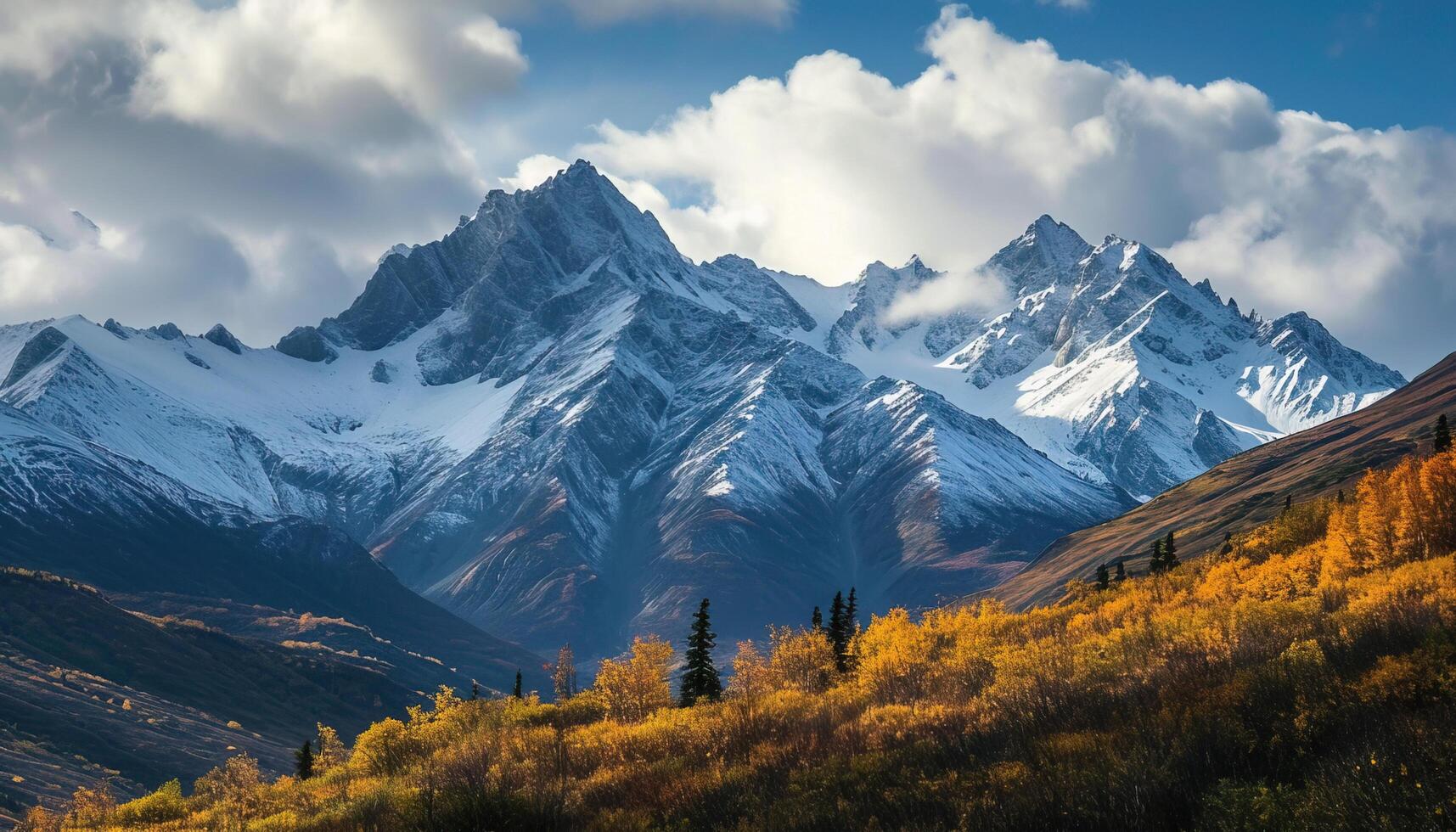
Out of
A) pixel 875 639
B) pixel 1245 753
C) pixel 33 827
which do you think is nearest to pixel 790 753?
pixel 1245 753

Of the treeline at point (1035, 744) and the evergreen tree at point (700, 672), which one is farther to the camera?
the evergreen tree at point (700, 672)

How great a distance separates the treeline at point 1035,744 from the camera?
27219 millimetres

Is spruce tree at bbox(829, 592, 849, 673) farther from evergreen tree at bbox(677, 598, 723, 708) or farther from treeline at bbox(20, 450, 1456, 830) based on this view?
treeline at bbox(20, 450, 1456, 830)

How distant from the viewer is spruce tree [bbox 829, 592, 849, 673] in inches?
3009

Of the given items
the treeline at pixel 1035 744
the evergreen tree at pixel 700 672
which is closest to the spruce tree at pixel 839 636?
the evergreen tree at pixel 700 672

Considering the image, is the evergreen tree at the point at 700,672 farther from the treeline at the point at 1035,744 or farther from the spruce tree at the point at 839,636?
the treeline at the point at 1035,744

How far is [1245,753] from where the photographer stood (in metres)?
29.6

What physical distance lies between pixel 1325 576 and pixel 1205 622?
2098 centimetres

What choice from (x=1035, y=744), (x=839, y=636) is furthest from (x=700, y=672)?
(x=1035, y=744)

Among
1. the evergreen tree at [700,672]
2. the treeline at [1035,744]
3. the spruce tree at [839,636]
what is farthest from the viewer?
the evergreen tree at [700,672]

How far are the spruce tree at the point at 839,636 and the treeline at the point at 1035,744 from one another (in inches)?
367

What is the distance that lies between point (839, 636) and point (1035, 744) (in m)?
47.0

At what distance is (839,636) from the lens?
266 feet

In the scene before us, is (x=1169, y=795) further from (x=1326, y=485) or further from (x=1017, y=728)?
(x=1326, y=485)
